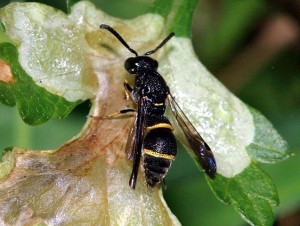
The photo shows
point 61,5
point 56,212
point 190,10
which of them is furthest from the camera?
point 61,5

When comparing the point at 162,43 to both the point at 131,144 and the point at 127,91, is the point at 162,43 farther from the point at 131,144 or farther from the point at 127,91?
the point at 131,144

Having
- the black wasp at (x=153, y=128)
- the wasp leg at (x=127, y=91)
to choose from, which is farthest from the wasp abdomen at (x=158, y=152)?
the wasp leg at (x=127, y=91)

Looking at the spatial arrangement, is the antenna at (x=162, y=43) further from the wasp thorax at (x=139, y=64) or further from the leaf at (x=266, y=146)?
the leaf at (x=266, y=146)

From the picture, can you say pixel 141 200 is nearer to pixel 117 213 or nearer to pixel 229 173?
pixel 117 213

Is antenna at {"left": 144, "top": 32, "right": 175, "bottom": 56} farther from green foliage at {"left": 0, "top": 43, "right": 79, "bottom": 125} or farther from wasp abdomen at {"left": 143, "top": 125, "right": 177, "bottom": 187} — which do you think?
green foliage at {"left": 0, "top": 43, "right": 79, "bottom": 125}

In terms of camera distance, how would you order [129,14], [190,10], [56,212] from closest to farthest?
[56,212]
[190,10]
[129,14]

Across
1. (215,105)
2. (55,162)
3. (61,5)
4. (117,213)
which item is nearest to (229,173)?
(215,105)
